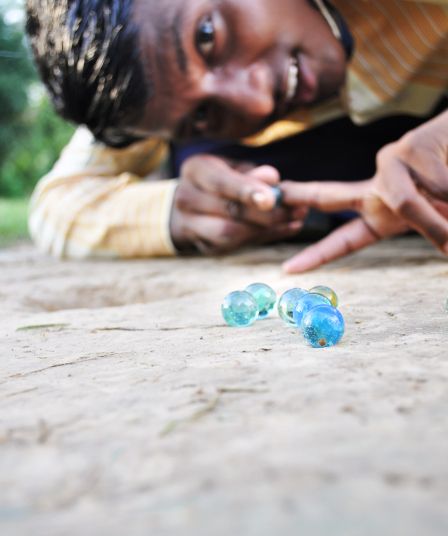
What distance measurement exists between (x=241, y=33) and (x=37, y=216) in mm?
1196

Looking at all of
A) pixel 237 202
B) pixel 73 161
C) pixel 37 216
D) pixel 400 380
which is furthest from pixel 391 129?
pixel 400 380

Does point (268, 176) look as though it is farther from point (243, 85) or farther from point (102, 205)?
point (102, 205)

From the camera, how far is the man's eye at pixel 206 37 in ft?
5.38

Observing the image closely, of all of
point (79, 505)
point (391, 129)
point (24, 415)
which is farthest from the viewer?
point (391, 129)

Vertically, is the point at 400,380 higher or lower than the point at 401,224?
higher

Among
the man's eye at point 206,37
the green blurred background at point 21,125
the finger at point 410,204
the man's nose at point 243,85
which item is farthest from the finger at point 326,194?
the green blurred background at point 21,125

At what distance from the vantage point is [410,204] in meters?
1.34

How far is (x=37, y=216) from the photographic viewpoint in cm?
242

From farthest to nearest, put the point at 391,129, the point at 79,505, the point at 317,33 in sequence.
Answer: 1. the point at 391,129
2. the point at 317,33
3. the point at 79,505

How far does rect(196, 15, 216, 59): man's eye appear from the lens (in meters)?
1.64

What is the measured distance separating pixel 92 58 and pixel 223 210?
605mm

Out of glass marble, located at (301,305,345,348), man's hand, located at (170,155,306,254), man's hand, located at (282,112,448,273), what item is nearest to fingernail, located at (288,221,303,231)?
man's hand, located at (170,155,306,254)

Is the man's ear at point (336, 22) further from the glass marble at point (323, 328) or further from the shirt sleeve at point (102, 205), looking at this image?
the glass marble at point (323, 328)

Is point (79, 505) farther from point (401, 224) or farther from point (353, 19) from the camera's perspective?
point (353, 19)
